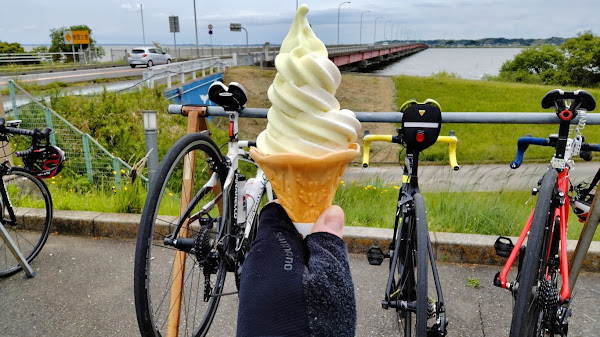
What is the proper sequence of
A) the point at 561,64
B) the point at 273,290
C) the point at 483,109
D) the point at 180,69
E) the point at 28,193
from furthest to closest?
the point at 561,64, the point at 483,109, the point at 180,69, the point at 28,193, the point at 273,290

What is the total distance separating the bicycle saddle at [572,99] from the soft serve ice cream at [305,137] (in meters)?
1.56

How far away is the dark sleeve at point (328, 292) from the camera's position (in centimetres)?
93

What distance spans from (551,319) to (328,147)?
5.42 feet

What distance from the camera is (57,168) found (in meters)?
3.75

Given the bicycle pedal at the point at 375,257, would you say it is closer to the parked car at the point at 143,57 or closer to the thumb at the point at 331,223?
the thumb at the point at 331,223

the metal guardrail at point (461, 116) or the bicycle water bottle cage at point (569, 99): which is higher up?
the bicycle water bottle cage at point (569, 99)

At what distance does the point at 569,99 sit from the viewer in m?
2.40

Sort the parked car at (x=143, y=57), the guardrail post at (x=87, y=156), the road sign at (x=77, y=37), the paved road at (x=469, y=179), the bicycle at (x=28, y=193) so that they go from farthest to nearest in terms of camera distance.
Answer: the road sign at (x=77, y=37) < the parked car at (x=143, y=57) < the guardrail post at (x=87, y=156) < the paved road at (x=469, y=179) < the bicycle at (x=28, y=193)

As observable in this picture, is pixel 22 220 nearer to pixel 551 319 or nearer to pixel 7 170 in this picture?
pixel 7 170

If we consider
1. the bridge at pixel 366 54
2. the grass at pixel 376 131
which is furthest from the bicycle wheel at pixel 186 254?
the bridge at pixel 366 54

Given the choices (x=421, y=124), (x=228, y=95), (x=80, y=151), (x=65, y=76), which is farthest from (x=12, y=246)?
(x=65, y=76)

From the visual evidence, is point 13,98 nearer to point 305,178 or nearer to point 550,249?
point 305,178

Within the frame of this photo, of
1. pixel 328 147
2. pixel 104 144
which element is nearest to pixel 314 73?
pixel 328 147

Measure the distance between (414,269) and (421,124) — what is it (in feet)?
2.53
